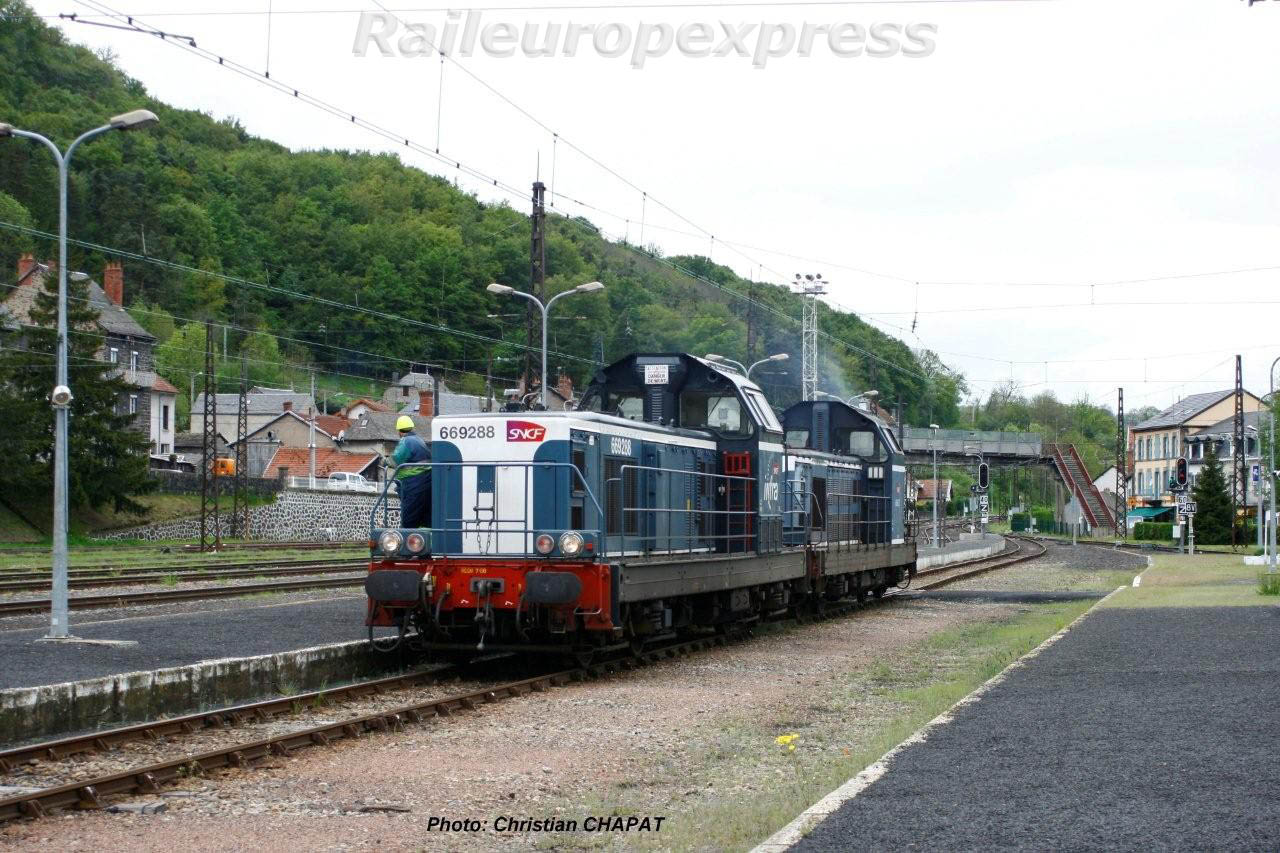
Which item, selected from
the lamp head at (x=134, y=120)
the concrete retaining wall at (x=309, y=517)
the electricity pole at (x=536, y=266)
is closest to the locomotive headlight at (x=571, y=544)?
the lamp head at (x=134, y=120)

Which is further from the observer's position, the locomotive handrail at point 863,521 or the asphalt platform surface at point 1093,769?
the locomotive handrail at point 863,521

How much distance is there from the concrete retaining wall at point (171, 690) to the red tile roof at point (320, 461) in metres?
67.0

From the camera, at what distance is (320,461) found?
3253 inches

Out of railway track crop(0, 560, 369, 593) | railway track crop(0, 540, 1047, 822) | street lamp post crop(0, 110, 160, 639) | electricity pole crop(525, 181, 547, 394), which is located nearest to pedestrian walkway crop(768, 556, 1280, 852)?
railway track crop(0, 540, 1047, 822)

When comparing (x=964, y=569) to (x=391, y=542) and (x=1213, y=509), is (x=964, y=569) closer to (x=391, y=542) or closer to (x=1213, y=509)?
(x=391, y=542)

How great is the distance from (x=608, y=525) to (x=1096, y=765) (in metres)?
7.23

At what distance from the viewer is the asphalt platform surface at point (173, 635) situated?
13.2 meters

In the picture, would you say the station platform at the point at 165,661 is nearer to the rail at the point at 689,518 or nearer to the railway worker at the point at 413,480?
the railway worker at the point at 413,480

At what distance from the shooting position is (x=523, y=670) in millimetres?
14820

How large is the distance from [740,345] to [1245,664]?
129ft

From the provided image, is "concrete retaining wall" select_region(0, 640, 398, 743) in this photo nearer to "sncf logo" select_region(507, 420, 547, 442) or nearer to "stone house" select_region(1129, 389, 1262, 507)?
"sncf logo" select_region(507, 420, 547, 442)

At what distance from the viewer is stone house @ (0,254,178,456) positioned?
7400 centimetres

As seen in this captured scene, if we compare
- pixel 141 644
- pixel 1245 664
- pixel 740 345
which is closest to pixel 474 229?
pixel 740 345

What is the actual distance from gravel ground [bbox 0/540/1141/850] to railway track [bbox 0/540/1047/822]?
0.15m
